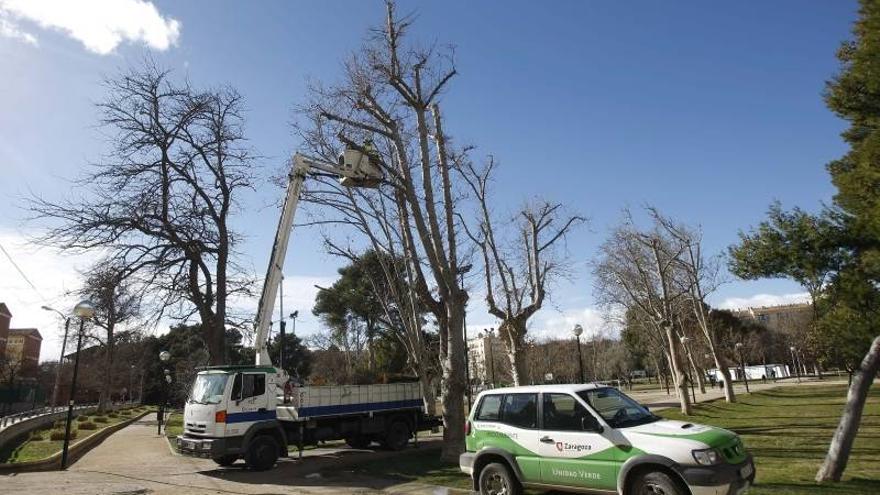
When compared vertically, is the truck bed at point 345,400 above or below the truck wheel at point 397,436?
above

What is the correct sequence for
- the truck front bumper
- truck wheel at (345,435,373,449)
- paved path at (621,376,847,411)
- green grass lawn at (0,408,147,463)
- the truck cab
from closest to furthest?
the truck front bumper < the truck cab < truck wheel at (345,435,373,449) < green grass lawn at (0,408,147,463) < paved path at (621,376,847,411)

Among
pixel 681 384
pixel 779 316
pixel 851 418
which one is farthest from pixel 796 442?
pixel 779 316

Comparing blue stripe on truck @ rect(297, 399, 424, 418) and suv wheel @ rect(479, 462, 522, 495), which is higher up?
blue stripe on truck @ rect(297, 399, 424, 418)

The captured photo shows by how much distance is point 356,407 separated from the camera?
57.2ft

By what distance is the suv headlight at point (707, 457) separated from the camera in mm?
6684

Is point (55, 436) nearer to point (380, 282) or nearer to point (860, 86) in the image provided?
point (380, 282)

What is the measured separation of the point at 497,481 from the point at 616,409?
85.4 inches

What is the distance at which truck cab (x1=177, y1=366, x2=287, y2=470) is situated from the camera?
1403 centimetres

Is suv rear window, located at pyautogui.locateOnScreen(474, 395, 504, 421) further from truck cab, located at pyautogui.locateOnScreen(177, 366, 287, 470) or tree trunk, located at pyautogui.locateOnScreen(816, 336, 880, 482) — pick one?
truck cab, located at pyautogui.locateOnScreen(177, 366, 287, 470)

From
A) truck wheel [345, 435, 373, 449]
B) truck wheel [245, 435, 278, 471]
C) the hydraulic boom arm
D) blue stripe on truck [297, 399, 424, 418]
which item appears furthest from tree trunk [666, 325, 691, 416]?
truck wheel [245, 435, 278, 471]

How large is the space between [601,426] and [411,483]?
560cm

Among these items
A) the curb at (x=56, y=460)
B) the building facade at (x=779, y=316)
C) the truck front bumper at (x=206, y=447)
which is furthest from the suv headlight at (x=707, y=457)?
the building facade at (x=779, y=316)

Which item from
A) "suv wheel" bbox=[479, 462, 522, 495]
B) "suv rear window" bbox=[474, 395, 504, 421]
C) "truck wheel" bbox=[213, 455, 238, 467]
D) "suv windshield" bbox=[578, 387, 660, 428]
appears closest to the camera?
"suv windshield" bbox=[578, 387, 660, 428]

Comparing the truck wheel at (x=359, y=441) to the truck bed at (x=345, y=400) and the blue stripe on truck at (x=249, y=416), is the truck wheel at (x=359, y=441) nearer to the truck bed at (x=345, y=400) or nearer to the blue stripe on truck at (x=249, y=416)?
the truck bed at (x=345, y=400)
